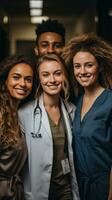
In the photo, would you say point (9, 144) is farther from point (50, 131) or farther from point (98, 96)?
point (98, 96)

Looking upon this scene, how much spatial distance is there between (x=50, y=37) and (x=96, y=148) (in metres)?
1.07

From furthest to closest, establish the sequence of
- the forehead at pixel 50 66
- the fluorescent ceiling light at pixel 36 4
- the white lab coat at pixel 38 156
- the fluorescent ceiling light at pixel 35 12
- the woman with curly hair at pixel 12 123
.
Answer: the fluorescent ceiling light at pixel 35 12
the fluorescent ceiling light at pixel 36 4
the forehead at pixel 50 66
the white lab coat at pixel 38 156
the woman with curly hair at pixel 12 123

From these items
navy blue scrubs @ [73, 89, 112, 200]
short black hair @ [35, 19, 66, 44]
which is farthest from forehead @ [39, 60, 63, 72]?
short black hair @ [35, 19, 66, 44]

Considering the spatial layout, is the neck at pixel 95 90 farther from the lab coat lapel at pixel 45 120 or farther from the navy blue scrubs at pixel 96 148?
the lab coat lapel at pixel 45 120

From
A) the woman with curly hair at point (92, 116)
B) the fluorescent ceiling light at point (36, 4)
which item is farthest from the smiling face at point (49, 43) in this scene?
the fluorescent ceiling light at point (36, 4)

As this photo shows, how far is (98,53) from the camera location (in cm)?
250

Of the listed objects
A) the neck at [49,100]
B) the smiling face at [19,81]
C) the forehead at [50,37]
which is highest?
the forehead at [50,37]

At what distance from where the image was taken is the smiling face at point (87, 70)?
246 centimetres

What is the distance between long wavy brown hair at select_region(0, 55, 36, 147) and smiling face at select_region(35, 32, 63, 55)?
20.5 inches

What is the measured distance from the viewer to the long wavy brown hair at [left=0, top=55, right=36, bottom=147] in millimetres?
2279

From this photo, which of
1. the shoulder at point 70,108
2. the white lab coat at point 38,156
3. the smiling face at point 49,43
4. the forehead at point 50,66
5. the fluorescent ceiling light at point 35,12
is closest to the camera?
the white lab coat at point 38,156

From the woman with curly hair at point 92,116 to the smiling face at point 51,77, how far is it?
0.11 m

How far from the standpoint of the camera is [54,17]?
8.83 m

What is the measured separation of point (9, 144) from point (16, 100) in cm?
34
